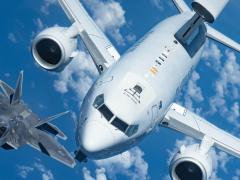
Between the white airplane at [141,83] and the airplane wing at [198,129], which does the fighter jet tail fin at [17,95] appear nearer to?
the white airplane at [141,83]

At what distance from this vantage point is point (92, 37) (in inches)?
1622

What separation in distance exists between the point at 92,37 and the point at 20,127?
9841mm

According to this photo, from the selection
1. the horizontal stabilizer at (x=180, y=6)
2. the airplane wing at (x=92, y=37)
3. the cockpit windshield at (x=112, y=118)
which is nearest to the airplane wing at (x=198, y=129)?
the airplane wing at (x=92, y=37)

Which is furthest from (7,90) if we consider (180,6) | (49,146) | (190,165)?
(180,6)

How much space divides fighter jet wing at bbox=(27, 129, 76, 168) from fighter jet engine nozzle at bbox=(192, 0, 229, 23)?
16271mm

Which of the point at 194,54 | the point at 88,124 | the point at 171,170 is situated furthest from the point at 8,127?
the point at 194,54

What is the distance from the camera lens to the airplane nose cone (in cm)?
2908

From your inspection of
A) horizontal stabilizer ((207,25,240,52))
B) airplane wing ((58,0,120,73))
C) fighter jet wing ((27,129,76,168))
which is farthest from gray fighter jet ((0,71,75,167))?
horizontal stabilizer ((207,25,240,52))

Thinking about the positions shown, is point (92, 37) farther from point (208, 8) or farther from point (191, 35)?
point (208, 8)

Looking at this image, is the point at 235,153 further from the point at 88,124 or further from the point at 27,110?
the point at 27,110

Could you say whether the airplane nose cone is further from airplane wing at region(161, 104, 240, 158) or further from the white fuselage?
airplane wing at region(161, 104, 240, 158)

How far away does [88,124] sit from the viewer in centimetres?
2966

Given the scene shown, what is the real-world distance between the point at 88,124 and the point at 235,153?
14460 millimetres

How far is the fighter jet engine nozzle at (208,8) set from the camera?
3781 cm
